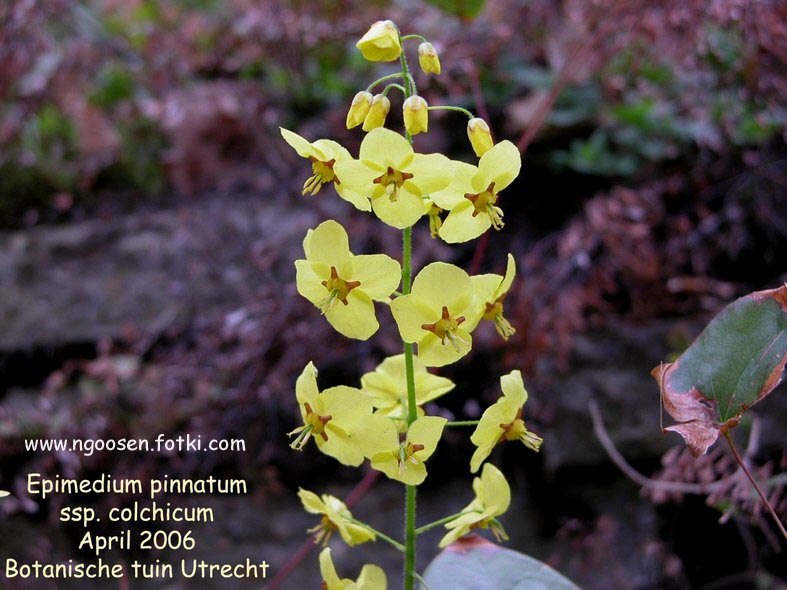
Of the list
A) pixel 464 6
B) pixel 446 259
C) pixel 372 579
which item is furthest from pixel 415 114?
pixel 464 6

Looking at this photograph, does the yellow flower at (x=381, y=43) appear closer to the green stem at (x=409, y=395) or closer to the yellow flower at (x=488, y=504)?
the green stem at (x=409, y=395)

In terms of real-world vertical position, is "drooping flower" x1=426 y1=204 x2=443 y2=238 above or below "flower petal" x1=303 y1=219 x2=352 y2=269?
above

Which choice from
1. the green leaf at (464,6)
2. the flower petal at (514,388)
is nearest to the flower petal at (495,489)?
the flower petal at (514,388)

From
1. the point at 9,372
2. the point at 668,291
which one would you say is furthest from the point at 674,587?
the point at 9,372

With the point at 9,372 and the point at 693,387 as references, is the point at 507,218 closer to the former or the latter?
the point at 693,387

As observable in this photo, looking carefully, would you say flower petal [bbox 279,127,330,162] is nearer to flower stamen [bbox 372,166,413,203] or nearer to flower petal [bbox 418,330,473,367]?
flower stamen [bbox 372,166,413,203]

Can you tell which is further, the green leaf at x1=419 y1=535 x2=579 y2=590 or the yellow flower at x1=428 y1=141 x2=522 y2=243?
the green leaf at x1=419 y1=535 x2=579 y2=590

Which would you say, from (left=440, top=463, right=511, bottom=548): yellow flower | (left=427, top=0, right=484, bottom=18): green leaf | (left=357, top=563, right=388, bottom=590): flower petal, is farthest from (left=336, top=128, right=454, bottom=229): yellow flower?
(left=427, top=0, right=484, bottom=18): green leaf
